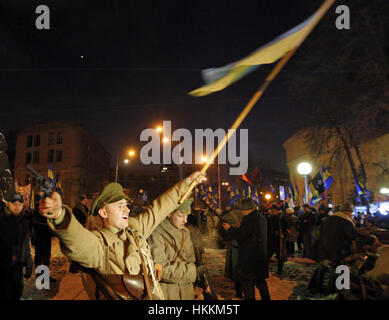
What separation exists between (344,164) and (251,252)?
31.1 meters

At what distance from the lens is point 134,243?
8.60 ft

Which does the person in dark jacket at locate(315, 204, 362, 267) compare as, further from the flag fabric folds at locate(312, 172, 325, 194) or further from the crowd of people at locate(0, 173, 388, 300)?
the flag fabric folds at locate(312, 172, 325, 194)

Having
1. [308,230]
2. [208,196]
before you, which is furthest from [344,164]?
[308,230]

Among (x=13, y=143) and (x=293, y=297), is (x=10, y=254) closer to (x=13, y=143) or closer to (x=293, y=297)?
(x=293, y=297)

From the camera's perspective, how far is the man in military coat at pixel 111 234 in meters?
1.99

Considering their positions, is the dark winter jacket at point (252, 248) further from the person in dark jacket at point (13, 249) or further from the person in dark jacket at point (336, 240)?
the person in dark jacket at point (13, 249)

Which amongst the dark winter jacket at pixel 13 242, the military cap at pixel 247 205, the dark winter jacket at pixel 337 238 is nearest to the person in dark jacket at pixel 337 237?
the dark winter jacket at pixel 337 238

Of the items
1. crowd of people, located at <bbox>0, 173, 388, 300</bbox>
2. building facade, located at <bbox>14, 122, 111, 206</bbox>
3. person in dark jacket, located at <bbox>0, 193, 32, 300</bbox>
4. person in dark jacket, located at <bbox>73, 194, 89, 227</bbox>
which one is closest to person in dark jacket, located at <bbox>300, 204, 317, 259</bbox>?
crowd of people, located at <bbox>0, 173, 388, 300</bbox>

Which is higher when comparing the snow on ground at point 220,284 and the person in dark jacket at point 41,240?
the person in dark jacket at point 41,240

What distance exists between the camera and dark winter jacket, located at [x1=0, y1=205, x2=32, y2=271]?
488 cm

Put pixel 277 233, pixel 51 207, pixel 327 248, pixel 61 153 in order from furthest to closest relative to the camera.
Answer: pixel 61 153, pixel 277 233, pixel 327 248, pixel 51 207

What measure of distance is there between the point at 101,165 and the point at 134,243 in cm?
5757

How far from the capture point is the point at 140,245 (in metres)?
2.69

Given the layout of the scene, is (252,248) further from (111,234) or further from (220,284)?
(111,234)
